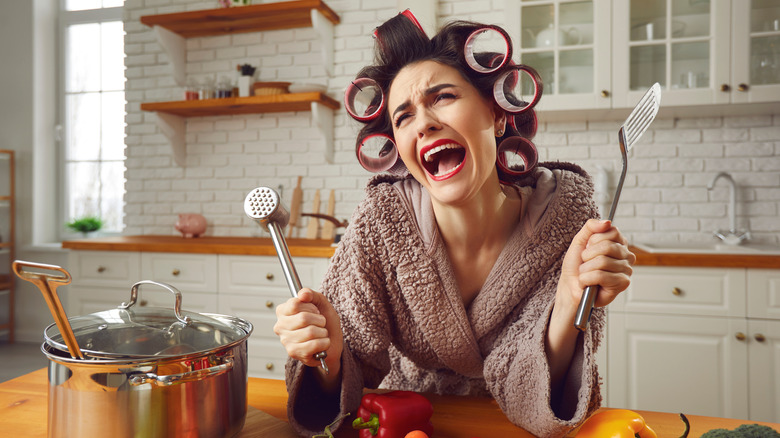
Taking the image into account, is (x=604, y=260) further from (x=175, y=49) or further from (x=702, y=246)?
(x=175, y=49)

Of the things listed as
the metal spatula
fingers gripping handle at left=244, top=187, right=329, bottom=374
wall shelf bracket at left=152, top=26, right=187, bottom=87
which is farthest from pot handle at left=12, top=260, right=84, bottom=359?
wall shelf bracket at left=152, top=26, right=187, bottom=87

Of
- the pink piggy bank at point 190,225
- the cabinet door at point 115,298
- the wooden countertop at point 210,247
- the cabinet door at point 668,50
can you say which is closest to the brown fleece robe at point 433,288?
the wooden countertop at point 210,247

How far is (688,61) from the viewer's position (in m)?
2.64

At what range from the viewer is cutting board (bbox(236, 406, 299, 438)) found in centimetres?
88

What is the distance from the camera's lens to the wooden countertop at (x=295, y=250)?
2.24 metres

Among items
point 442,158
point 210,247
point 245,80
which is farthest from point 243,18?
point 442,158

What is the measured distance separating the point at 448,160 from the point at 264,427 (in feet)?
1.95

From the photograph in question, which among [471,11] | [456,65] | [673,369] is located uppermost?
[471,11]

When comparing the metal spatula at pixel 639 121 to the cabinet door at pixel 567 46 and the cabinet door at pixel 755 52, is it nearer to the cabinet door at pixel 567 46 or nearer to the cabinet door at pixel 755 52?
the cabinet door at pixel 567 46

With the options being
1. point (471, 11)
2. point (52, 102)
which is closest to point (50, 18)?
point (52, 102)

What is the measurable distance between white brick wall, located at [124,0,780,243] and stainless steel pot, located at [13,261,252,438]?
2.37m

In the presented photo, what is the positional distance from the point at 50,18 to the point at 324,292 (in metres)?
4.35

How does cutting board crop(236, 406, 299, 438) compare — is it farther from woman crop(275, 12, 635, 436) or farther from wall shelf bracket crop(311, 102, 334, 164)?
wall shelf bracket crop(311, 102, 334, 164)

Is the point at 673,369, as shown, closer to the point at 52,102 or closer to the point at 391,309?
the point at 391,309
